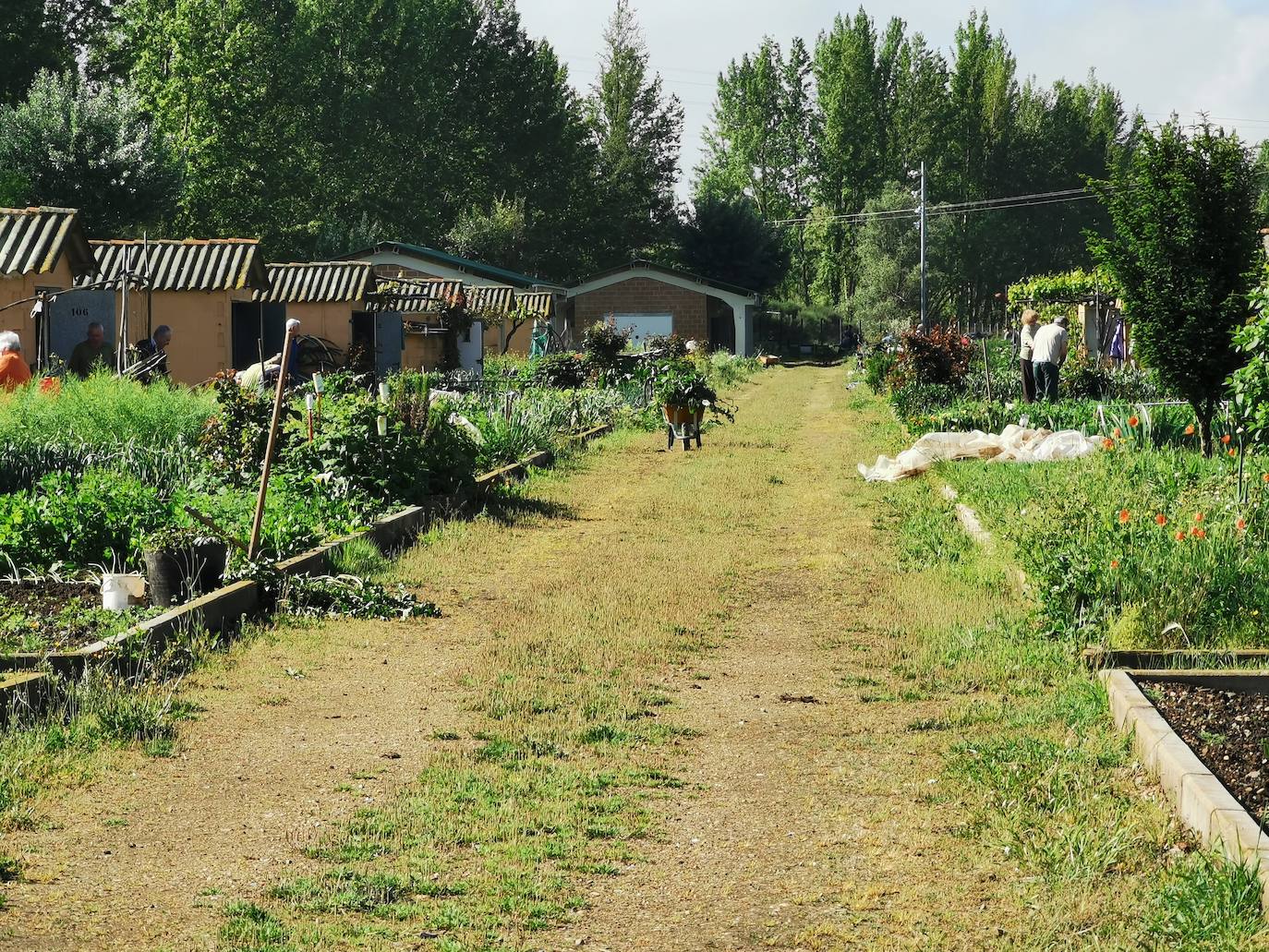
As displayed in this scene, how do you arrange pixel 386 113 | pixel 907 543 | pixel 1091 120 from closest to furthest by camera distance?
pixel 907 543
pixel 386 113
pixel 1091 120

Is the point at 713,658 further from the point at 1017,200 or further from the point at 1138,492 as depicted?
the point at 1017,200

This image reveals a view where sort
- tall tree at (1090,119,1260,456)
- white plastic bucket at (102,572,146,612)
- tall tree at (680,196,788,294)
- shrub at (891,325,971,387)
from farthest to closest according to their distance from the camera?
tall tree at (680,196,788,294)
shrub at (891,325,971,387)
tall tree at (1090,119,1260,456)
white plastic bucket at (102,572,146,612)

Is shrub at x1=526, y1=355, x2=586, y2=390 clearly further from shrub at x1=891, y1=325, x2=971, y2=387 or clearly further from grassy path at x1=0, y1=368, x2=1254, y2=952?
grassy path at x1=0, y1=368, x2=1254, y2=952

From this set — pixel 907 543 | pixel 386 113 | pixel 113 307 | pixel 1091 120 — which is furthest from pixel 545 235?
pixel 907 543

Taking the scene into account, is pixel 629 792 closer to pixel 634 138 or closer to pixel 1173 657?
pixel 1173 657

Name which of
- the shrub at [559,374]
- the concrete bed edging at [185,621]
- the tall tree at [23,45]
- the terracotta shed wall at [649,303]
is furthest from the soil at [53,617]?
the terracotta shed wall at [649,303]

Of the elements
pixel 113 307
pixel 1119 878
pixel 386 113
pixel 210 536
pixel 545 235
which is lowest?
pixel 1119 878

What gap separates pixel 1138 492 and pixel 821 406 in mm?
21457

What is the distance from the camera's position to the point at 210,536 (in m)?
9.20

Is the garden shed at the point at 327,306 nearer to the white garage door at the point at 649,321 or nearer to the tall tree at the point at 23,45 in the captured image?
the tall tree at the point at 23,45

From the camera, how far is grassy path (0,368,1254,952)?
450 cm

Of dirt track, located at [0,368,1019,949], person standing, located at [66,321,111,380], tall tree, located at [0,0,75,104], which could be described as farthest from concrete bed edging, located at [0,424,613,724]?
tall tree, located at [0,0,75,104]

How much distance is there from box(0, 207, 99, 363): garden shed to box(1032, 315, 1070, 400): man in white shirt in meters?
14.1

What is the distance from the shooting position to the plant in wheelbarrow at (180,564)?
8.73 m
